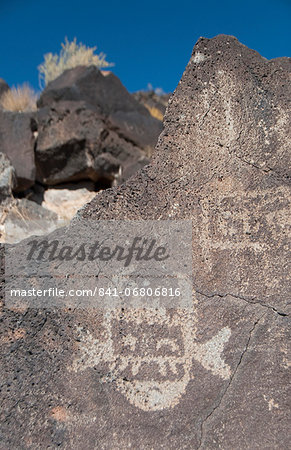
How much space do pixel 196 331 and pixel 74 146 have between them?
138 inches

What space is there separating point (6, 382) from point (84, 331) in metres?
0.32

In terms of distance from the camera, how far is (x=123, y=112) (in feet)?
17.6

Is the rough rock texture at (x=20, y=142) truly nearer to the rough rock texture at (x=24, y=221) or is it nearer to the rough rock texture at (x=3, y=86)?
the rough rock texture at (x=24, y=221)

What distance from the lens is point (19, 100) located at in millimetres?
6254

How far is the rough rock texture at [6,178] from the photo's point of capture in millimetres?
4012

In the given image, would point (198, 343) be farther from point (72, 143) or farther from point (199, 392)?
point (72, 143)

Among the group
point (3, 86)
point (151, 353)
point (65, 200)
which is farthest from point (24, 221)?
point (3, 86)

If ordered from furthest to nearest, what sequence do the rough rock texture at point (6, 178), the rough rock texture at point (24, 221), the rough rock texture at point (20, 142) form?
the rough rock texture at point (20, 142) → the rough rock texture at point (6, 178) → the rough rock texture at point (24, 221)

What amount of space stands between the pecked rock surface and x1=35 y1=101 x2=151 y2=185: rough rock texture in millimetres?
A: 3070

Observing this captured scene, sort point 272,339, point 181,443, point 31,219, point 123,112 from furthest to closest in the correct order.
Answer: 1. point 123,112
2. point 31,219
3. point 272,339
4. point 181,443

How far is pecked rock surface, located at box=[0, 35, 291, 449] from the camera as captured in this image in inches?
58.3

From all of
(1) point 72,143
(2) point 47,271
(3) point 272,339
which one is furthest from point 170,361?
(1) point 72,143

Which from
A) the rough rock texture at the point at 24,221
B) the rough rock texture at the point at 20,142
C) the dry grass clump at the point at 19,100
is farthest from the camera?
the dry grass clump at the point at 19,100

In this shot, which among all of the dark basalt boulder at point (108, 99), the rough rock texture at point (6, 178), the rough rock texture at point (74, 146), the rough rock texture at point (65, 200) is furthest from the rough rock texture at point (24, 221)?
the dark basalt boulder at point (108, 99)
